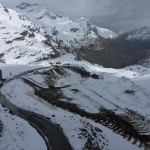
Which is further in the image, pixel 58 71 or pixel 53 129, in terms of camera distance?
pixel 58 71

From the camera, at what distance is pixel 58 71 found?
162 metres

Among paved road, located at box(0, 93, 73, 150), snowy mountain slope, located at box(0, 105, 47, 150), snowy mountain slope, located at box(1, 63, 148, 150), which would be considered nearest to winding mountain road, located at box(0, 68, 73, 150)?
paved road, located at box(0, 93, 73, 150)

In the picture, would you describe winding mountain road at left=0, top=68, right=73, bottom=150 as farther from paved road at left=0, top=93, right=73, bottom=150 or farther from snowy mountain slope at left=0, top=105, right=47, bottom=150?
snowy mountain slope at left=0, top=105, right=47, bottom=150

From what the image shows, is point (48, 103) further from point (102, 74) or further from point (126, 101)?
point (102, 74)

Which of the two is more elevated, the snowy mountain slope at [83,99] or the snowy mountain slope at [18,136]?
the snowy mountain slope at [83,99]

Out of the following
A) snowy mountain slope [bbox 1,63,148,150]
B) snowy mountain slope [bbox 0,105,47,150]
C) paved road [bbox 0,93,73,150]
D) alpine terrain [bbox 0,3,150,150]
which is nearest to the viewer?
snowy mountain slope [bbox 0,105,47,150]

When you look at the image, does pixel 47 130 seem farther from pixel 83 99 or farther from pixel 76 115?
pixel 83 99

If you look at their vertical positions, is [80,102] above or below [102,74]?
below

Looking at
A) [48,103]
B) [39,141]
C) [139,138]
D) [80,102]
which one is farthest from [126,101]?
[39,141]

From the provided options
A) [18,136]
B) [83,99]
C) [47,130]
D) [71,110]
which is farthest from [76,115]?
[18,136]

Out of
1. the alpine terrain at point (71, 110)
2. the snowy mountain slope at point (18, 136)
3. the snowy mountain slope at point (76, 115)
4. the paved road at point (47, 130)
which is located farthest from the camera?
the snowy mountain slope at point (76, 115)

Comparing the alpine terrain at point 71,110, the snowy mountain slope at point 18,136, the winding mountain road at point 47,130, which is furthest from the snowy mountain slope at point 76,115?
the snowy mountain slope at point 18,136

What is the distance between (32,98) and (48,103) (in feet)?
18.6

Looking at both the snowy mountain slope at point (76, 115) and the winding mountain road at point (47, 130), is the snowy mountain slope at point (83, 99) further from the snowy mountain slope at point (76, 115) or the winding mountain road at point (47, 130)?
the winding mountain road at point (47, 130)
